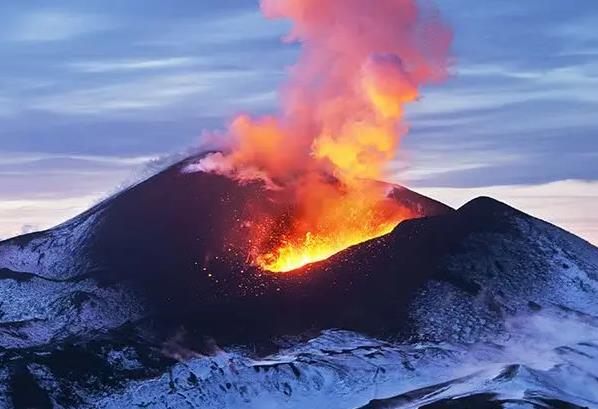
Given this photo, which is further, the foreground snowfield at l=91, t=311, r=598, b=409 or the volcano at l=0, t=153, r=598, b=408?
the volcano at l=0, t=153, r=598, b=408

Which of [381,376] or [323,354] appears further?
[323,354]

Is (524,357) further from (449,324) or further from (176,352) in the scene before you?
(176,352)

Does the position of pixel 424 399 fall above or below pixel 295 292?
below

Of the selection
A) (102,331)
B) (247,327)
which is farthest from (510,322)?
(102,331)

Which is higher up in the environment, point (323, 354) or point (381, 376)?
point (323, 354)

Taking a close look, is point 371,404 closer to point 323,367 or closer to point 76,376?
point 323,367

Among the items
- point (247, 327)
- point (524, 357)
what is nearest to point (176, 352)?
point (247, 327)

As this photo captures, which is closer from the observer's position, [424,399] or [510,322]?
[424,399]

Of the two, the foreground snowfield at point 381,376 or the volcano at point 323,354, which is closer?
the foreground snowfield at point 381,376

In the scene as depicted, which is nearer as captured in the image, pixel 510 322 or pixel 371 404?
pixel 371 404
